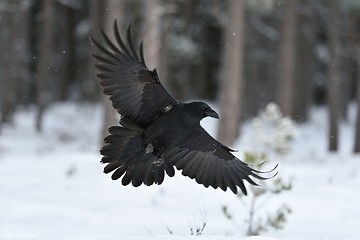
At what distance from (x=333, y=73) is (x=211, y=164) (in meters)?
18.1

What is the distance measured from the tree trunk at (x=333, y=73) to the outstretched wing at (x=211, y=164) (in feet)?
57.8

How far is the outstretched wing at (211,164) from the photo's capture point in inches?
216

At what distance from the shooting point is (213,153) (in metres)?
5.60

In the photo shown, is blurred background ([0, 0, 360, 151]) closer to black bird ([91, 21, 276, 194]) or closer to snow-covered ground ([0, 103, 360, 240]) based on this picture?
snow-covered ground ([0, 103, 360, 240])

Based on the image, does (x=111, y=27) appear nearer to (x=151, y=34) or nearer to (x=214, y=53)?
(x=151, y=34)

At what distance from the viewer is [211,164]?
5617 mm

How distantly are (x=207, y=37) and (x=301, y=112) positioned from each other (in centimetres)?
765

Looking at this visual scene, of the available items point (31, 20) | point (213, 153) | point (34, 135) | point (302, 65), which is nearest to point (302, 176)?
point (213, 153)

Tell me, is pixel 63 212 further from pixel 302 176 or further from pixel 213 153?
pixel 302 176

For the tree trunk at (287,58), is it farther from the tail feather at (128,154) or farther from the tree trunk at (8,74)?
the tail feather at (128,154)

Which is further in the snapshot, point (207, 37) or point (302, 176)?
point (207, 37)

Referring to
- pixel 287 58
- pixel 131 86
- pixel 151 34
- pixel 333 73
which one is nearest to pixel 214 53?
pixel 333 73

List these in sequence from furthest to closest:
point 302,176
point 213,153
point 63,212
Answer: point 302,176 → point 63,212 → point 213,153

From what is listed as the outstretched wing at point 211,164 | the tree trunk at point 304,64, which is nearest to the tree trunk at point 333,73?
the tree trunk at point 304,64
